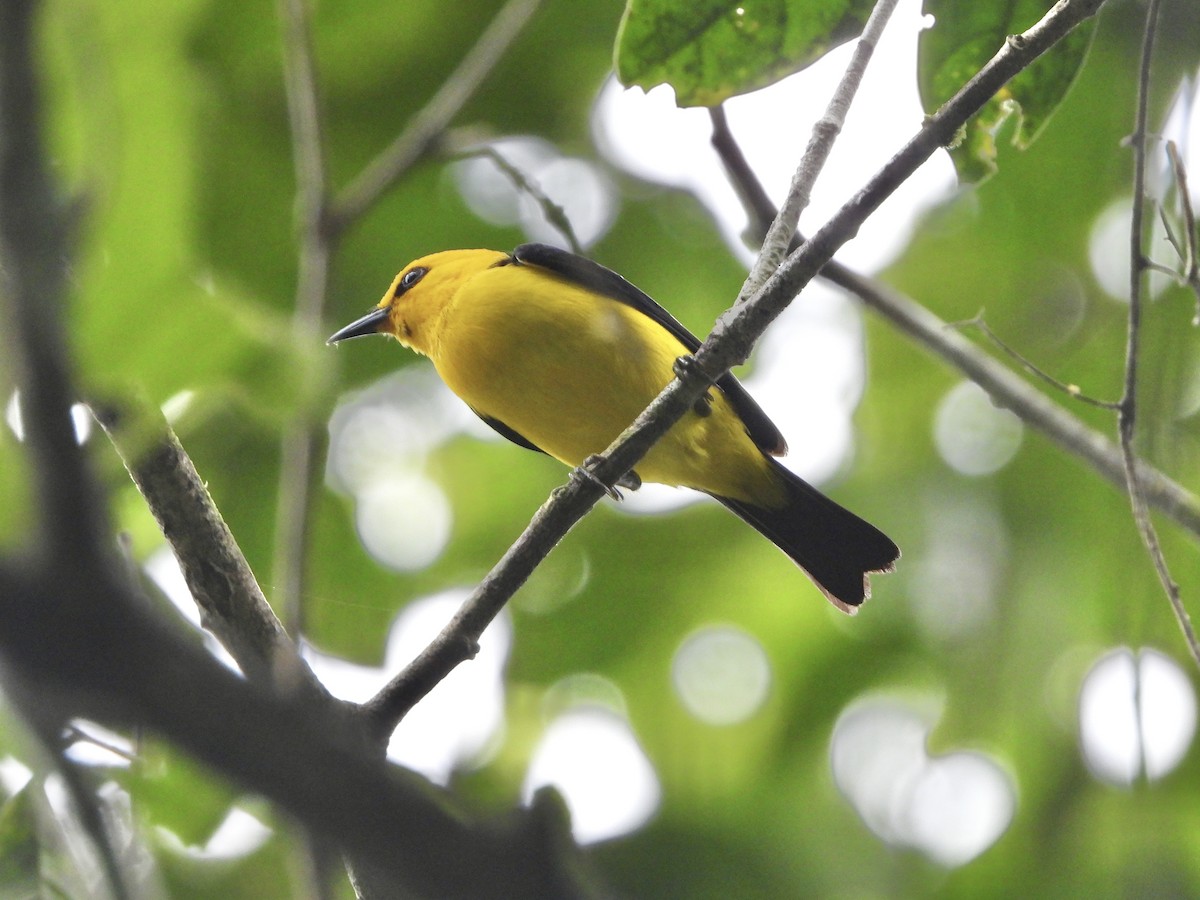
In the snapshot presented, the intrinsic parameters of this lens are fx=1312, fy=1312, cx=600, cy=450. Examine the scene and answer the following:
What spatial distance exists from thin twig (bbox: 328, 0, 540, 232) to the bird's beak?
98cm

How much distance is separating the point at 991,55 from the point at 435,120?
5.13 ft

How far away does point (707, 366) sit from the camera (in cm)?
266

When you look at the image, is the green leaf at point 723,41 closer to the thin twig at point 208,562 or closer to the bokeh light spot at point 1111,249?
the thin twig at point 208,562

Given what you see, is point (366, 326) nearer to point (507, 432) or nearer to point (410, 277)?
point (410, 277)

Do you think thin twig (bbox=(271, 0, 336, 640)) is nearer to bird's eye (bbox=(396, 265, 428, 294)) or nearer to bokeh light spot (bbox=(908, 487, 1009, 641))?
bird's eye (bbox=(396, 265, 428, 294))

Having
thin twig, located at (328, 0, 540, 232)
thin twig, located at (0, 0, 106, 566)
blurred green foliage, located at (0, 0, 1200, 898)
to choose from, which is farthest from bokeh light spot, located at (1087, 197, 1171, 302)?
thin twig, located at (0, 0, 106, 566)

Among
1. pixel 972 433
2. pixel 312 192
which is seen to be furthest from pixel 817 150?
pixel 972 433

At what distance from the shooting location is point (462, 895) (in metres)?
0.67

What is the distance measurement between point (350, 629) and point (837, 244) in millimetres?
2772

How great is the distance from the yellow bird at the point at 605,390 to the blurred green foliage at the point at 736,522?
1.54 ft

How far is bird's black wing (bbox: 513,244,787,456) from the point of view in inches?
172

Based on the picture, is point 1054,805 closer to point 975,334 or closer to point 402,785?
point 975,334

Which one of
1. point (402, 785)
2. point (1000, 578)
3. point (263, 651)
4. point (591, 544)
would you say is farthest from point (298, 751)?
point (1000, 578)

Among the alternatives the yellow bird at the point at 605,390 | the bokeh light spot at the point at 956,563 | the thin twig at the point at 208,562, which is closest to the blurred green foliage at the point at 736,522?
the bokeh light spot at the point at 956,563
